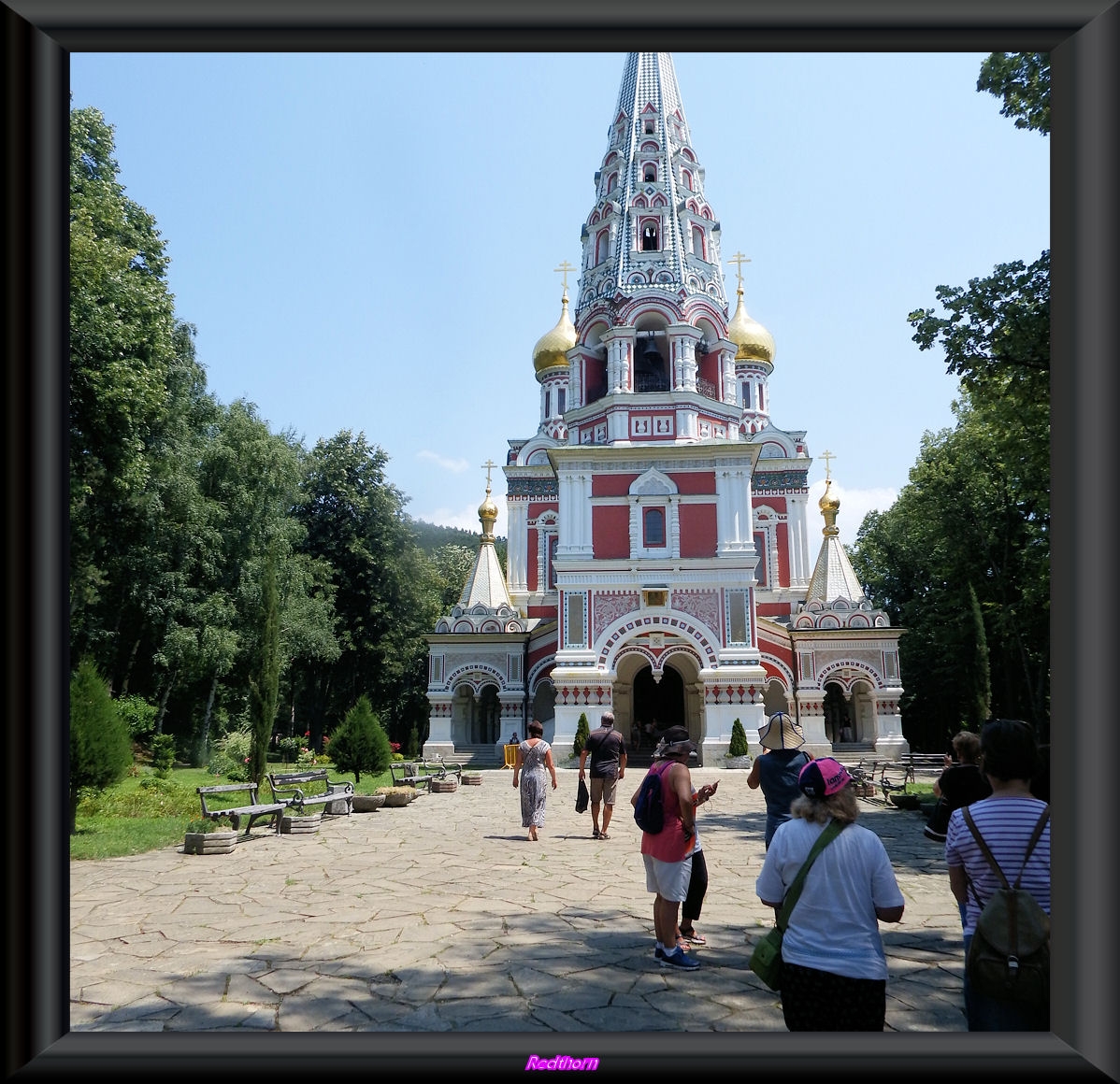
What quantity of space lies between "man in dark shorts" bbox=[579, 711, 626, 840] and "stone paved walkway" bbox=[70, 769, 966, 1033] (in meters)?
0.41

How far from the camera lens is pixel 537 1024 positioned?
460 cm

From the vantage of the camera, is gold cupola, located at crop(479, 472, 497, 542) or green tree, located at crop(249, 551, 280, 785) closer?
green tree, located at crop(249, 551, 280, 785)

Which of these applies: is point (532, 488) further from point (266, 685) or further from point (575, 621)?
point (266, 685)

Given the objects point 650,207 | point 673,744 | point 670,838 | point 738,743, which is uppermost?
point 650,207

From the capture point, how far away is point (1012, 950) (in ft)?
9.96

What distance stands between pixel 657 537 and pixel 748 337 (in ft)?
41.1

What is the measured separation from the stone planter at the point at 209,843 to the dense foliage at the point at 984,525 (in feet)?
30.4

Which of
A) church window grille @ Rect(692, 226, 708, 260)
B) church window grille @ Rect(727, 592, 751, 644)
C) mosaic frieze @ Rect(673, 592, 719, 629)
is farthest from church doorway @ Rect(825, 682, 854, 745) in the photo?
church window grille @ Rect(692, 226, 708, 260)

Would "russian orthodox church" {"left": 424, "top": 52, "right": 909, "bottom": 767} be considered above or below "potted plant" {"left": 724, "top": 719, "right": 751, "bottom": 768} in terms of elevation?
above

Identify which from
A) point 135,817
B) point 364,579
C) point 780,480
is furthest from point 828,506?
point 135,817

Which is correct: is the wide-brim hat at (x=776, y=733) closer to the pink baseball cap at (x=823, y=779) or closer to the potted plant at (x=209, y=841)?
the pink baseball cap at (x=823, y=779)

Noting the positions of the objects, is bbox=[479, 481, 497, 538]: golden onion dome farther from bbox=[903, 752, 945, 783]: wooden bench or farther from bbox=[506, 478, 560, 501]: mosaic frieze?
bbox=[903, 752, 945, 783]: wooden bench

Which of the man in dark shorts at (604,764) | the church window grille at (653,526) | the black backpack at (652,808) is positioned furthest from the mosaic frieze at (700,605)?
the black backpack at (652,808)

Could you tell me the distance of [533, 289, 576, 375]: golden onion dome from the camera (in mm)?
34688
